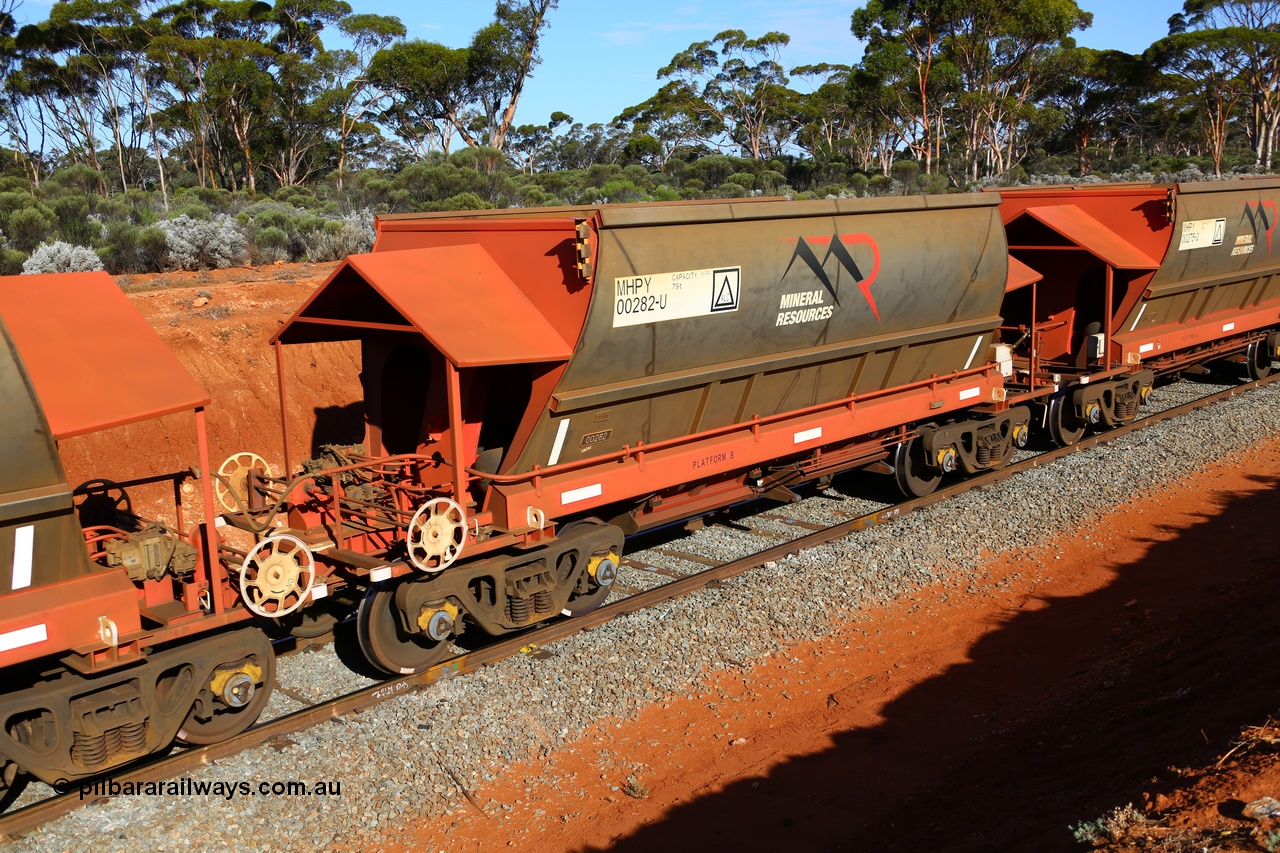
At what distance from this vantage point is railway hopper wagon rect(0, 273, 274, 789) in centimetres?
571

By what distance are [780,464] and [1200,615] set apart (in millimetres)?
4067

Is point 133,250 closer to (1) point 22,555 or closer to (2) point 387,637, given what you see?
(2) point 387,637

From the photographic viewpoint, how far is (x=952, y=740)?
263 inches

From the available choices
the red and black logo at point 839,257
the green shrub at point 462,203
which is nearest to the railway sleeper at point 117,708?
the red and black logo at point 839,257

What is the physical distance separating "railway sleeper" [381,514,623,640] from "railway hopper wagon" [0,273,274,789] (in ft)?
3.66

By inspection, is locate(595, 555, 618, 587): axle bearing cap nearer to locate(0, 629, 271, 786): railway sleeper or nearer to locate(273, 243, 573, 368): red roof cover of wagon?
locate(273, 243, 573, 368): red roof cover of wagon

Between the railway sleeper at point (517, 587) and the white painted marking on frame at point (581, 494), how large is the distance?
0.35 m

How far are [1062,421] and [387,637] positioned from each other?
9.78m

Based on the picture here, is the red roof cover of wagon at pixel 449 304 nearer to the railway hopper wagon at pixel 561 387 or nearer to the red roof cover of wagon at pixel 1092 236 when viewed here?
the railway hopper wagon at pixel 561 387

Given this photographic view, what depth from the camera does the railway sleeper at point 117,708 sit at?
596 centimetres

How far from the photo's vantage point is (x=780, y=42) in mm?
58281

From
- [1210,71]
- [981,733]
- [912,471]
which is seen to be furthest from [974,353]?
[1210,71]

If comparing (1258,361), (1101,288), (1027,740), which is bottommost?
(1027,740)

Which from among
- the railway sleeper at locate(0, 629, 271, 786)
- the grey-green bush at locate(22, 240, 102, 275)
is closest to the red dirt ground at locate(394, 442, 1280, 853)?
the railway sleeper at locate(0, 629, 271, 786)
